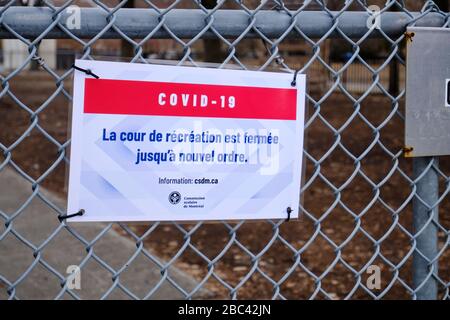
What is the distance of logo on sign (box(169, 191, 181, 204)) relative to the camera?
6.42 ft

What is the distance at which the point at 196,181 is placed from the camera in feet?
6.48

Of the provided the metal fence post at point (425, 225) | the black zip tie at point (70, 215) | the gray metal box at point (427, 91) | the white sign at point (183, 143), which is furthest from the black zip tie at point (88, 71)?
the metal fence post at point (425, 225)

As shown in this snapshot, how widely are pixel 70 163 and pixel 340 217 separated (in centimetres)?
564

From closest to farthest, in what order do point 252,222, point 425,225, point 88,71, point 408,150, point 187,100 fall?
point 88,71 → point 187,100 → point 408,150 → point 425,225 → point 252,222

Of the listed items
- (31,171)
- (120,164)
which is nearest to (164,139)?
(120,164)

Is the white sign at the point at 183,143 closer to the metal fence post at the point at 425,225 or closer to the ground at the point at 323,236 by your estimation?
the ground at the point at 323,236

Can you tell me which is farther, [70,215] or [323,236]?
[323,236]

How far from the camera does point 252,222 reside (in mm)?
2857

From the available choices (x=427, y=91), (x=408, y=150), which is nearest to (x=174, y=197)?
(x=408, y=150)

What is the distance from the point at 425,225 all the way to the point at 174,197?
3.44 feet
